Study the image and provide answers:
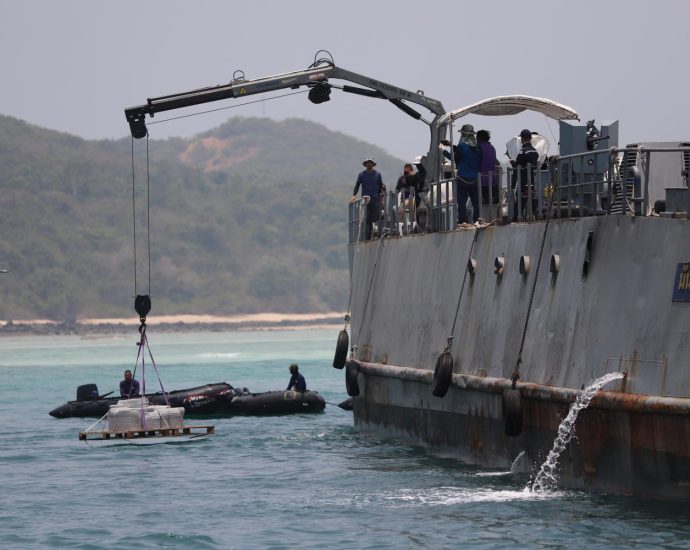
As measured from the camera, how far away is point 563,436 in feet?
66.6

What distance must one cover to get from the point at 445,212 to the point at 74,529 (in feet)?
31.4

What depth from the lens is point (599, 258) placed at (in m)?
20.0

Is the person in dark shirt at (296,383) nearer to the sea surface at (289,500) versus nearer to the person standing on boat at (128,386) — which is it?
the sea surface at (289,500)

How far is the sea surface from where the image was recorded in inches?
744

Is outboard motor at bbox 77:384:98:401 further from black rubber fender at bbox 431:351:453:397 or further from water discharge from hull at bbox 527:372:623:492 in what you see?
water discharge from hull at bbox 527:372:623:492

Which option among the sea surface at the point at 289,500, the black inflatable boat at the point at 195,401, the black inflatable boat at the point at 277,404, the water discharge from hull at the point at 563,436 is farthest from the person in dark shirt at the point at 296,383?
the water discharge from hull at the point at 563,436

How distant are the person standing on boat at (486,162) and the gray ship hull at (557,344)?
0.98m

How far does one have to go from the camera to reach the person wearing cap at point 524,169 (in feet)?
76.7

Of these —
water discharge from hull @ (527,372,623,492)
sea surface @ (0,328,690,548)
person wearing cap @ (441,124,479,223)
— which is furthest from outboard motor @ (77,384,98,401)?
water discharge from hull @ (527,372,623,492)

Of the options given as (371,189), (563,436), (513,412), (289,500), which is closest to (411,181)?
(371,189)

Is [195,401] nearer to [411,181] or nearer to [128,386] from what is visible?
[128,386]

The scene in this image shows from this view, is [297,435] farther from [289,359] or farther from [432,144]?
[289,359]

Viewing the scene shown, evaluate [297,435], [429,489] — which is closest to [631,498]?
[429,489]

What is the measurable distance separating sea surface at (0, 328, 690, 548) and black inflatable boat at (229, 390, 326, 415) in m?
1.86
